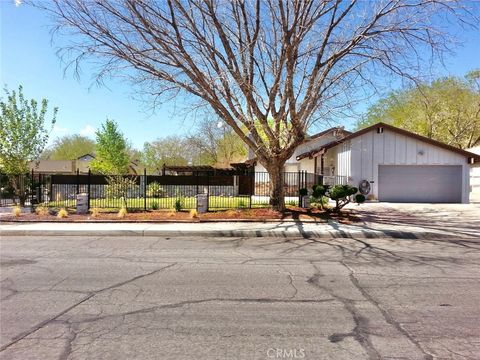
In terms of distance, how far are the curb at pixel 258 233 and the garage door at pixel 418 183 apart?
11564 millimetres

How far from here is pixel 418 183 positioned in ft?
74.7

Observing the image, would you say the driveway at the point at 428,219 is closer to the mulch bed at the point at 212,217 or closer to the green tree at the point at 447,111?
the mulch bed at the point at 212,217

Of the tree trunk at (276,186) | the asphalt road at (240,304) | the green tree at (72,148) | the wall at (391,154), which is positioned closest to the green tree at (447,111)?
the wall at (391,154)

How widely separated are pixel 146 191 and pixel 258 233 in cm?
1629

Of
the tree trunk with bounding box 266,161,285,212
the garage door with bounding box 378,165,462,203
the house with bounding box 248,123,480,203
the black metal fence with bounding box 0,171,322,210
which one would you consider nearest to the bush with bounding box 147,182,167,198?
the black metal fence with bounding box 0,171,322,210

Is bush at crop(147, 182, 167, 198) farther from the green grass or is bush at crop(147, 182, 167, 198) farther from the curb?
the curb

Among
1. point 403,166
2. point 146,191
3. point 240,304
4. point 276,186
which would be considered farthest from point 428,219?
point 146,191

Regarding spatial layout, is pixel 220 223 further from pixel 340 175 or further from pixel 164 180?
pixel 164 180

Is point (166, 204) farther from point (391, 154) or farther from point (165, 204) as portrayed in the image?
point (391, 154)

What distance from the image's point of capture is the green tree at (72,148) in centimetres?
7756

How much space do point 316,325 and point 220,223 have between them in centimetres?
951

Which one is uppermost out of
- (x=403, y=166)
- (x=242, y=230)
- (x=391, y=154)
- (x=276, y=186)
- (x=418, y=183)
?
(x=391, y=154)

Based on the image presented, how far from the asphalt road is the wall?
13631 mm

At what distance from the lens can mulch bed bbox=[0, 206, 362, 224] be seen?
14.2 metres
